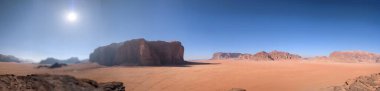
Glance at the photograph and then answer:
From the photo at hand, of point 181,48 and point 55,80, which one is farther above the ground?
point 181,48

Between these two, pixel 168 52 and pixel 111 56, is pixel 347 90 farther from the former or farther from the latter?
pixel 111 56

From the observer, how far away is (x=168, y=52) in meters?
45.2

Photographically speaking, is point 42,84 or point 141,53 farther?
point 141,53

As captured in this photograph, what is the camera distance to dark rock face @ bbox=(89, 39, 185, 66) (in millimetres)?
39688

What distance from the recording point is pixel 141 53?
39.4 meters

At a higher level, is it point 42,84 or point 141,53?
point 141,53

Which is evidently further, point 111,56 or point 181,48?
point 181,48

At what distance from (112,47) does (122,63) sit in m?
7.45

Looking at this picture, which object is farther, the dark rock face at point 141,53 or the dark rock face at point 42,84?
the dark rock face at point 141,53

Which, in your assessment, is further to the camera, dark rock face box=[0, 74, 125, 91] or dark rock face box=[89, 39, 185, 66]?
dark rock face box=[89, 39, 185, 66]

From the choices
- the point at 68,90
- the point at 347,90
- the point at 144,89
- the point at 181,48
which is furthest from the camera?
the point at 181,48

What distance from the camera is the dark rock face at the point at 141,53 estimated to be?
39688 mm

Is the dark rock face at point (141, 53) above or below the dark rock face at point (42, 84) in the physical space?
above

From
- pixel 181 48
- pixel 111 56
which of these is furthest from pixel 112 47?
pixel 181 48
